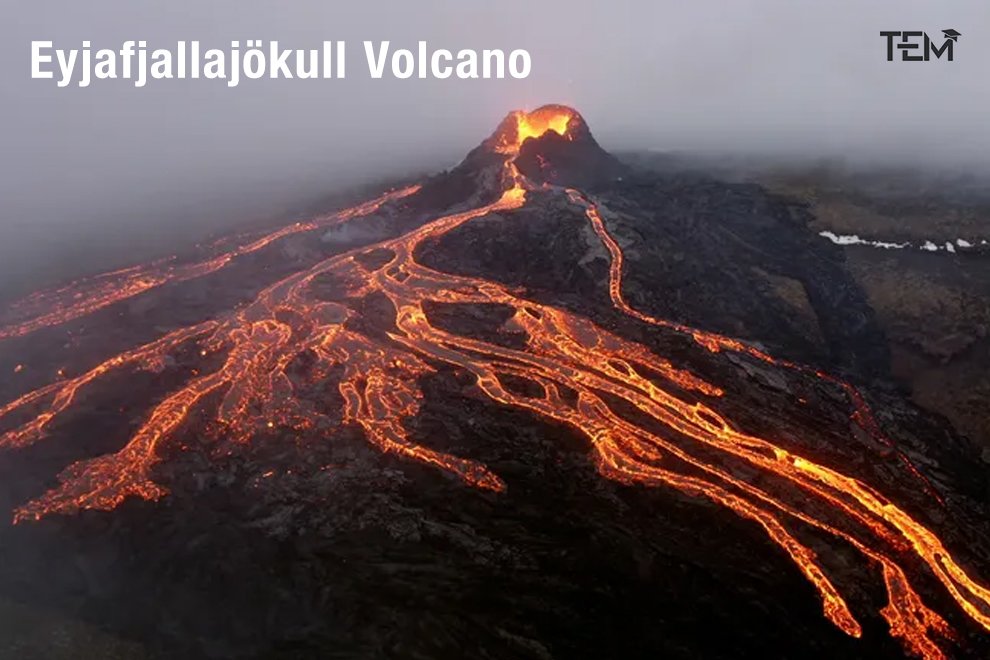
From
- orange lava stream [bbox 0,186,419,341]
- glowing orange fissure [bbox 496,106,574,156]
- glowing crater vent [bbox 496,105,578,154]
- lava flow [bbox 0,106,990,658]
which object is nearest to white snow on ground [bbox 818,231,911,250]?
lava flow [bbox 0,106,990,658]

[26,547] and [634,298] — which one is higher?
[634,298]

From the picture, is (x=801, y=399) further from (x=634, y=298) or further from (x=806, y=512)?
(x=634, y=298)

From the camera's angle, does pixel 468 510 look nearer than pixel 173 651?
No

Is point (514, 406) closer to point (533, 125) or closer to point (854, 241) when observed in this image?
point (854, 241)

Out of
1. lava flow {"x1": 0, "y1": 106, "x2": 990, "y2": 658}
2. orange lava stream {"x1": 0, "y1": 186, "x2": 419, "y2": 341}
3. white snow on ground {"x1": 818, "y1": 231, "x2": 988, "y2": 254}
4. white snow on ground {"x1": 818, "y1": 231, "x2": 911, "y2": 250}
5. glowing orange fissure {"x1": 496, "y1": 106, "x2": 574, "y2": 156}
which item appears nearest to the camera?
lava flow {"x1": 0, "y1": 106, "x2": 990, "y2": 658}

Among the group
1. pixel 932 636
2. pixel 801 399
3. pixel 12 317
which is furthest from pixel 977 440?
pixel 12 317

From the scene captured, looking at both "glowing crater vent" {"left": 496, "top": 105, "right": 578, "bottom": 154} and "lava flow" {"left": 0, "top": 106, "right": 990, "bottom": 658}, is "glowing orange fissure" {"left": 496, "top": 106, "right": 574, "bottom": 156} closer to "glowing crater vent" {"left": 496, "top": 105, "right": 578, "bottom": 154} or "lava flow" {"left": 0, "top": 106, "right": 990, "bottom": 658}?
"glowing crater vent" {"left": 496, "top": 105, "right": 578, "bottom": 154}
